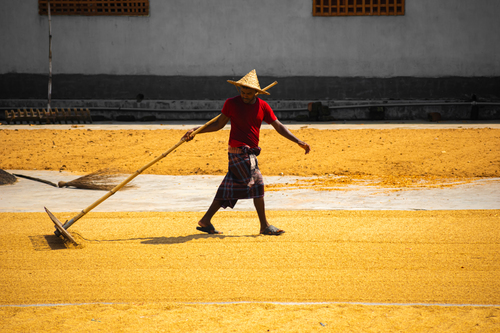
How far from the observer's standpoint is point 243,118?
190 inches

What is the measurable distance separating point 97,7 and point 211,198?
11419 mm

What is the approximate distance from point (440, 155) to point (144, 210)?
6.22m

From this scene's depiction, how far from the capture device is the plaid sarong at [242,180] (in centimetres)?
486

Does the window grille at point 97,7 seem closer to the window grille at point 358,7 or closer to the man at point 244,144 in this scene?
the window grille at point 358,7

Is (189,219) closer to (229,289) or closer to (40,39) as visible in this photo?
(229,289)

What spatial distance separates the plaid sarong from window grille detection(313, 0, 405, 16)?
12.1m

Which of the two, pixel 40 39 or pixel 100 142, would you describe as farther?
pixel 40 39

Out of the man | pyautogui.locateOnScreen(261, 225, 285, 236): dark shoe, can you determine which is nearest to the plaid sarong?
the man

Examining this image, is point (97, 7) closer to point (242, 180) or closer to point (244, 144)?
point (244, 144)

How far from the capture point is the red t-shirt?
190 inches

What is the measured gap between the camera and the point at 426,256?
14.1 ft

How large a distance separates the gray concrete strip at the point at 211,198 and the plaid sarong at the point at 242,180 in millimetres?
1380

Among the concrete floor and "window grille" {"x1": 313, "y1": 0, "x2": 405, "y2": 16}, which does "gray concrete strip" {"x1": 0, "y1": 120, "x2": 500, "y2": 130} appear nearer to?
"window grille" {"x1": 313, "y1": 0, "x2": 405, "y2": 16}

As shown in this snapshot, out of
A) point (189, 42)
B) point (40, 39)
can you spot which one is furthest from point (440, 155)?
point (40, 39)
